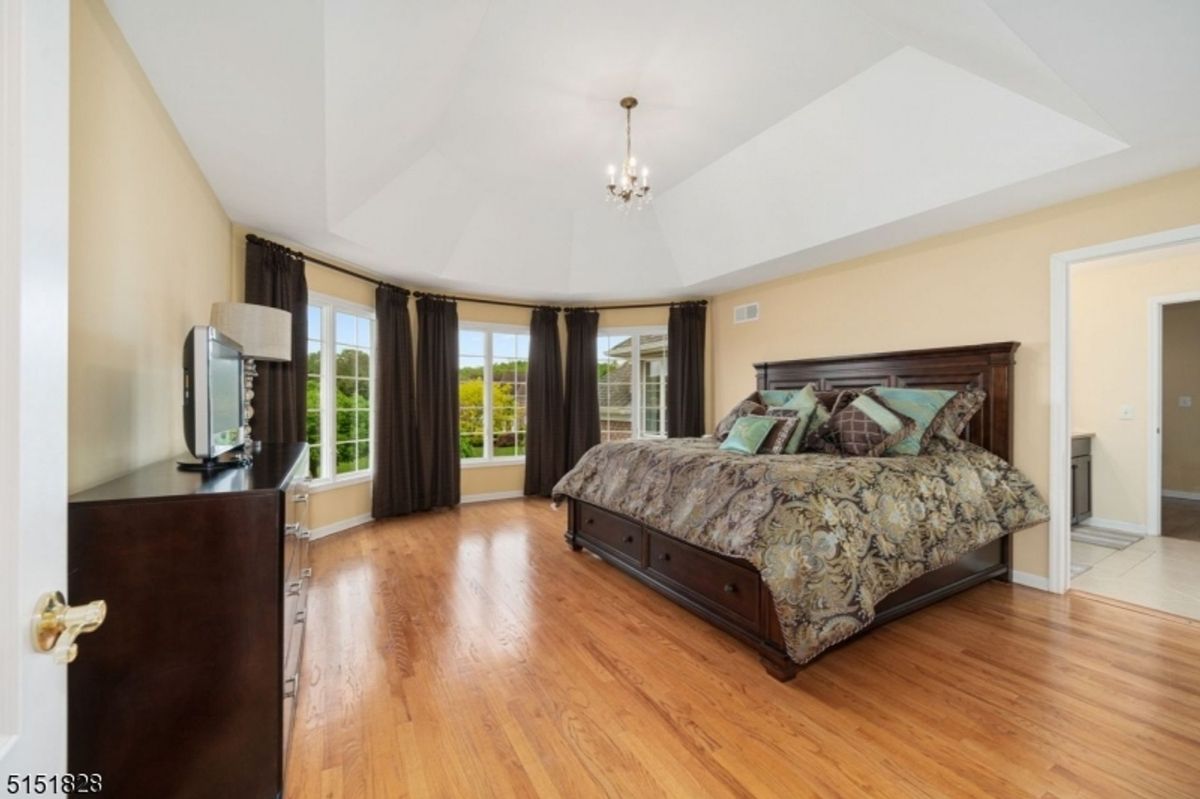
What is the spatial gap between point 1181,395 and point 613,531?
690 cm

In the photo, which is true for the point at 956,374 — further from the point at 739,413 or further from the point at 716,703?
the point at 716,703

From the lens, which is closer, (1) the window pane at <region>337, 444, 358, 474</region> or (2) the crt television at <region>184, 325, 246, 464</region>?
(2) the crt television at <region>184, 325, 246, 464</region>

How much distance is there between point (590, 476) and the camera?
3574 mm

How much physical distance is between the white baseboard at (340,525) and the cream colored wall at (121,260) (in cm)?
200

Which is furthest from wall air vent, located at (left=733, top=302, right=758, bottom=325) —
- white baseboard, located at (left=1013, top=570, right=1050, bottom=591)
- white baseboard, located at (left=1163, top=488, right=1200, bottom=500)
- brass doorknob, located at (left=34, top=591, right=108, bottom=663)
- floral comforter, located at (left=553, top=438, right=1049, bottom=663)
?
white baseboard, located at (left=1163, top=488, right=1200, bottom=500)

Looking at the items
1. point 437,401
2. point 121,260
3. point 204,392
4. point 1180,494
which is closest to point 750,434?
point 204,392

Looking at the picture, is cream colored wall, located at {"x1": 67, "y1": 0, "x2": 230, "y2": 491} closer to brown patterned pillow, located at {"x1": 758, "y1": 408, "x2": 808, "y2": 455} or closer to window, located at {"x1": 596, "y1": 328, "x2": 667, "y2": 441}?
brown patterned pillow, located at {"x1": 758, "y1": 408, "x2": 808, "y2": 455}

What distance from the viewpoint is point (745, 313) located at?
5223mm

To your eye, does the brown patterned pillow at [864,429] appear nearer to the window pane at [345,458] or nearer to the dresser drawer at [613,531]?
the dresser drawer at [613,531]

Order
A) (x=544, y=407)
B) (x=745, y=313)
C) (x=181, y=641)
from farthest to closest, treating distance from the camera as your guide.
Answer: (x=544, y=407), (x=745, y=313), (x=181, y=641)

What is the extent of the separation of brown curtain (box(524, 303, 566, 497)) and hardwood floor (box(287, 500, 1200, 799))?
2.74m

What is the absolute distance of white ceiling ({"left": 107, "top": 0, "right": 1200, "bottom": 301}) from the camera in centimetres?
187

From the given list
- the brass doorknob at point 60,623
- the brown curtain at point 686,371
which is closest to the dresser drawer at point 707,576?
the brass doorknob at point 60,623

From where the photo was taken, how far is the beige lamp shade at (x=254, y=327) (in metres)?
2.47
